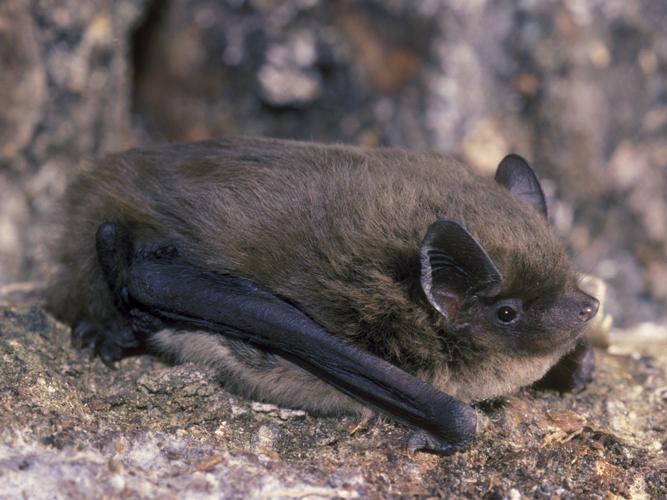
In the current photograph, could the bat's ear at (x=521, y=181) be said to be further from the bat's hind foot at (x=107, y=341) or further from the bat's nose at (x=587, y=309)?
the bat's hind foot at (x=107, y=341)

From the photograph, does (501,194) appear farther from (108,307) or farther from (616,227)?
(616,227)

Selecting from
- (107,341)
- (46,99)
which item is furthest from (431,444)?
(46,99)

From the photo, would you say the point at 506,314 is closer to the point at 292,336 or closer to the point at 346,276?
the point at 346,276

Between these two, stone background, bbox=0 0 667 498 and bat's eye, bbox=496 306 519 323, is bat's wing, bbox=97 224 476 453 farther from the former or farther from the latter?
stone background, bbox=0 0 667 498

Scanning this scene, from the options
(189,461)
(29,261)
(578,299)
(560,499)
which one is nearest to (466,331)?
(578,299)

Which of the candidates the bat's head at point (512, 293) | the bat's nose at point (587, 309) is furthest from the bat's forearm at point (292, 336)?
the bat's nose at point (587, 309)
